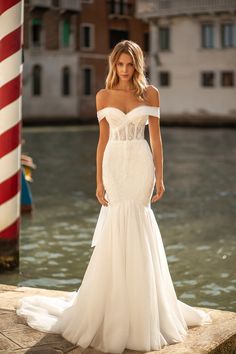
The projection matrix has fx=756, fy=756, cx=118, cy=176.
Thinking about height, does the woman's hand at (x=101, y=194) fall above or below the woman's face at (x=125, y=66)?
below

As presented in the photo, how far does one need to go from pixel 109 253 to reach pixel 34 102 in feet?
121

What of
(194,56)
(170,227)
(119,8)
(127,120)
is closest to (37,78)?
(119,8)

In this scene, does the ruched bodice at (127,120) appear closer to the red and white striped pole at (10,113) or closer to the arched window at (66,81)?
the red and white striped pole at (10,113)

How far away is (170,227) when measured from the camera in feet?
30.0

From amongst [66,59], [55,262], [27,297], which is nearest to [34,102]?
[66,59]

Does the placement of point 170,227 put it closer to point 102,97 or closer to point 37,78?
point 102,97

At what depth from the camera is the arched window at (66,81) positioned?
41.8m

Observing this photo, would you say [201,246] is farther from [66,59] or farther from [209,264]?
[66,59]

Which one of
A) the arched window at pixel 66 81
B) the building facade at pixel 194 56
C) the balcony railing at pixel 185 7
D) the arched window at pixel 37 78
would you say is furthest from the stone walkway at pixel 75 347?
the arched window at pixel 66 81

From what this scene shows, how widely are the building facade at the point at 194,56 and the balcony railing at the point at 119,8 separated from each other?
3.56m

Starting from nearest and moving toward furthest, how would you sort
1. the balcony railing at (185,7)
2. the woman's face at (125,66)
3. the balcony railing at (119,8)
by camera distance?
the woman's face at (125,66) → the balcony railing at (185,7) → the balcony railing at (119,8)

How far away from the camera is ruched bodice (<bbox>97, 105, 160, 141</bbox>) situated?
161 inches

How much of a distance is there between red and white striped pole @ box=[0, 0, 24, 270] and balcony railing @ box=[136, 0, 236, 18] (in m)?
32.1

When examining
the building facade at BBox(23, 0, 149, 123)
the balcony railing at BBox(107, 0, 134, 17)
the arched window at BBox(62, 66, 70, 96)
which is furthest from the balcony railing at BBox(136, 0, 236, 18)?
the arched window at BBox(62, 66, 70, 96)
